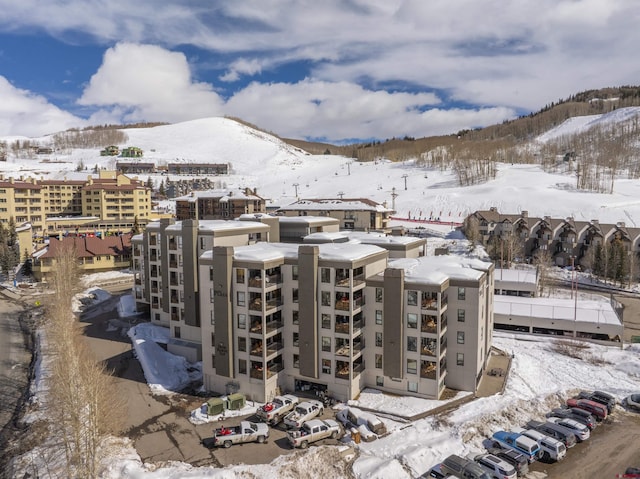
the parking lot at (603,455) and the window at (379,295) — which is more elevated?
the window at (379,295)

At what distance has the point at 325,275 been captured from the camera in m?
33.9

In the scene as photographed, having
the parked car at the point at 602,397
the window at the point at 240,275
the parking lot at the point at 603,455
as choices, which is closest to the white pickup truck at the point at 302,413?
the window at the point at 240,275

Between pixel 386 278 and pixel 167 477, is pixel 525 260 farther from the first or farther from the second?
pixel 167 477

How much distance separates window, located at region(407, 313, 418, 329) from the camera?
33875mm

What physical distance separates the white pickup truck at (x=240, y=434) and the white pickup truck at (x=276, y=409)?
159 centimetres

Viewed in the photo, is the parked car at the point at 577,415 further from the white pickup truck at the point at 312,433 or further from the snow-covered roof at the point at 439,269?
the white pickup truck at the point at 312,433


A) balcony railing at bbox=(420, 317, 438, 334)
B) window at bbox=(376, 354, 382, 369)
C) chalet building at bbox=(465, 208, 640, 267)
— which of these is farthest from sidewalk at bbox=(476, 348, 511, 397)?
chalet building at bbox=(465, 208, 640, 267)

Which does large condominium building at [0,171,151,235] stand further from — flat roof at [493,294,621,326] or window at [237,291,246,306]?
flat roof at [493,294,621,326]

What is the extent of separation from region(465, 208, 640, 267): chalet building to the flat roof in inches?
839

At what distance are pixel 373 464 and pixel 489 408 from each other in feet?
37.8

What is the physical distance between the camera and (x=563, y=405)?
34.2 metres

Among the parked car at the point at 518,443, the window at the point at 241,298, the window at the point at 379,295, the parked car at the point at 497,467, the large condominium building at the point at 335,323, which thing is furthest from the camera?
the window at the point at 379,295

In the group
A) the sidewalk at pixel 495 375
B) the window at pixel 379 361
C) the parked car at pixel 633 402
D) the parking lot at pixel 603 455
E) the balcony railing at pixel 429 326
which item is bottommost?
the parking lot at pixel 603 455

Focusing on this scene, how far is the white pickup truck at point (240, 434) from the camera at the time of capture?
27906 mm
